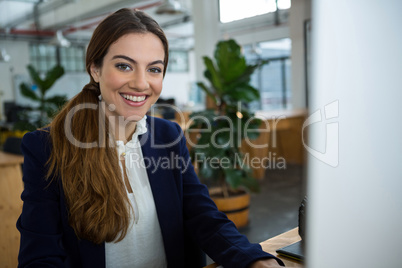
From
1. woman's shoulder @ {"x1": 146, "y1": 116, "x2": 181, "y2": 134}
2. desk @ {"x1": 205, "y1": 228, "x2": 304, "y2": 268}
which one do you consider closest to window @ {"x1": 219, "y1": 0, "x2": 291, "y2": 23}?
woman's shoulder @ {"x1": 146, "y1": 116, "x2": 181, "y2": 134}

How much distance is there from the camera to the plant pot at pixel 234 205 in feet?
10.1

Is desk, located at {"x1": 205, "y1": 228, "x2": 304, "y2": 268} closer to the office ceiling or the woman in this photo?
the woman

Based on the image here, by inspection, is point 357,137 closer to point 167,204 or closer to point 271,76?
point 167,204

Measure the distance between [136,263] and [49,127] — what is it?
1.69ft

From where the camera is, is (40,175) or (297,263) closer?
(297,263)

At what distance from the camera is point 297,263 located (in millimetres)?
840

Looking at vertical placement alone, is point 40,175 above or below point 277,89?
below

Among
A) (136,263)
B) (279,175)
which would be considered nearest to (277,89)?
(279,175)

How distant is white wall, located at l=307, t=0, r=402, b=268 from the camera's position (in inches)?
13.9

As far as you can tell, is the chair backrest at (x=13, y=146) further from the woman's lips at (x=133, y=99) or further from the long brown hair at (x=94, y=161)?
the woman's lips at (x=133, y=99)

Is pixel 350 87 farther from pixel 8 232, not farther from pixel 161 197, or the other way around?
pixel 8 232

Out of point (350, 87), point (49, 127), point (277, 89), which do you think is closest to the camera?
point (350, 87)

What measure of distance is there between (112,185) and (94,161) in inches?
3.5

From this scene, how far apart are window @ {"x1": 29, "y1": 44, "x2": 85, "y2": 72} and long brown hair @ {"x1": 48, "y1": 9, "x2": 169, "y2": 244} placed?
42.4ft
